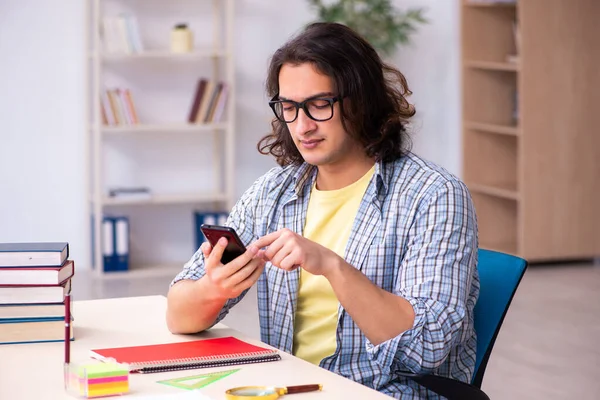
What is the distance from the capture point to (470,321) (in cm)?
198

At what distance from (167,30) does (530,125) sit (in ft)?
7.70

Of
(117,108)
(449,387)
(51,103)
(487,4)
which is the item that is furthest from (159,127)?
(449,387)

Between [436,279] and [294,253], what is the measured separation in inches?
11.5

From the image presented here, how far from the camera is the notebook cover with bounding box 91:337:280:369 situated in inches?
69.5

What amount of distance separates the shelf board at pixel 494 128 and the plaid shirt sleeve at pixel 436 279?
418 cm

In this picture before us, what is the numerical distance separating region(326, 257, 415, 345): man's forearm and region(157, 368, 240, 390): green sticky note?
27 centimetres

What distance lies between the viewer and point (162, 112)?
6316 mm

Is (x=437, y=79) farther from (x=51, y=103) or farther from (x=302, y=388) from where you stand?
(x=302, y=388)

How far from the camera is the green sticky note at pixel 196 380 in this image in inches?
64.2

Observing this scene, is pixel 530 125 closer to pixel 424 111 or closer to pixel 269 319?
pixel 424 111

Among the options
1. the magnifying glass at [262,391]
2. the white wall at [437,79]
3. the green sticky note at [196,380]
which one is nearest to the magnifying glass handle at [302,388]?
the magnifying glass at [262,391]

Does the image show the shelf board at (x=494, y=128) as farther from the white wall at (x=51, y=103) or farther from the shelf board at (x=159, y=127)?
the shelf board at (x=159, y=127)

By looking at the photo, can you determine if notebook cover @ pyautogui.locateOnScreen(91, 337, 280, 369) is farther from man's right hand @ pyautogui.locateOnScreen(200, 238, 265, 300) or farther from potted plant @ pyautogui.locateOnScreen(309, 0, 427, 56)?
potted plant @ pyautogui.locateOnScreen(309, 0, 427, 56)

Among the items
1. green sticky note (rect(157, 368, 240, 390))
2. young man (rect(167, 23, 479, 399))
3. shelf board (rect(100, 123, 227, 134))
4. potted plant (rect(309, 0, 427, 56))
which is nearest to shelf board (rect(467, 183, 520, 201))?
potted plant (rect(309, 0, 427, 56))
